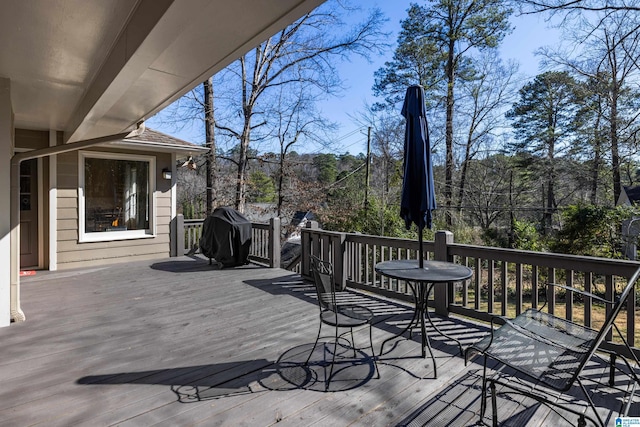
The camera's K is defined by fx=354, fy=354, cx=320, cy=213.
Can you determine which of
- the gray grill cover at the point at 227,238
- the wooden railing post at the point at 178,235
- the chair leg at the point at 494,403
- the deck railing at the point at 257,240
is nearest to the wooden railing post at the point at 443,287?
the chair leg at the point at 494,403

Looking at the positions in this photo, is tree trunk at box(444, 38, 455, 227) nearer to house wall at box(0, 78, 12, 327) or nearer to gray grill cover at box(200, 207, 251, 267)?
gray grill cover at box(200, 207, 251, 267)

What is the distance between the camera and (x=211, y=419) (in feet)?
6.74

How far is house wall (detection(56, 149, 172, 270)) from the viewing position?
6184 millimetres

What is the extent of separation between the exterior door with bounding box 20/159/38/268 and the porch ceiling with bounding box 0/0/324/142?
2788 millimetres

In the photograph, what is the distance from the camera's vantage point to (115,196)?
6.85m

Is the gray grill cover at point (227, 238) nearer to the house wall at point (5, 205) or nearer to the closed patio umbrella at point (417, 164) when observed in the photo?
the house wall at point (5, 205)

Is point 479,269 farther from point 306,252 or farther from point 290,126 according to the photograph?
point 290,126

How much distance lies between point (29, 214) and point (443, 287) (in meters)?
6.72

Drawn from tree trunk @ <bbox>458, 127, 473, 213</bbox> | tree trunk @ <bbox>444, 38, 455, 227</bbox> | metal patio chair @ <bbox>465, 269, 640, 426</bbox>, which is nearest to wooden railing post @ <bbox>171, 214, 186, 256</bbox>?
metal patio chair @ <bbox>465, 269, 640, 426</bbox>

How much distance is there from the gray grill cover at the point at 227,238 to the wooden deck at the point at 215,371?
188 centimetres

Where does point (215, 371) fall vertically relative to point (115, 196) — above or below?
below

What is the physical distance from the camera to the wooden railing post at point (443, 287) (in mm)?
3781

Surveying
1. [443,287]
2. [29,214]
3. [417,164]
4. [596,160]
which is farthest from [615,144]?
[29,214]

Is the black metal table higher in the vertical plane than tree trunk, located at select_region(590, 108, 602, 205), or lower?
lower
